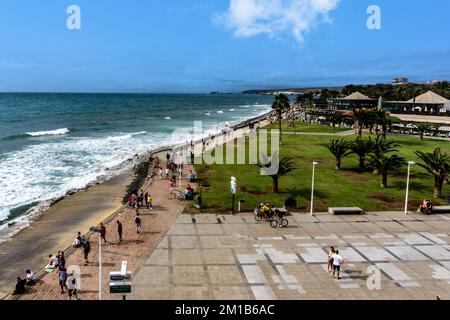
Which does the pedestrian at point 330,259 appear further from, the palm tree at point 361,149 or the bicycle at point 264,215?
the palm tree at point 361,149

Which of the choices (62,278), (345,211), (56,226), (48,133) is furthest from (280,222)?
(48,133)

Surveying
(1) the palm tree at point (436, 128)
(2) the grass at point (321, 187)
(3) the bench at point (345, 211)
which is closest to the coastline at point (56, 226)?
(2) the grass at point (321, 187)

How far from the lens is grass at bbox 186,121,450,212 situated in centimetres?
2605

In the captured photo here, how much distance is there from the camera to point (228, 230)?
20734 millimetres

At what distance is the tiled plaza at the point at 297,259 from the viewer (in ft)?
47.8

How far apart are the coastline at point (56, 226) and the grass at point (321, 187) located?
6.42m

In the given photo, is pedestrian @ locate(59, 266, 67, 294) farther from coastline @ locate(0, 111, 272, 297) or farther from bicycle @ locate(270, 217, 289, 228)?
bicycle @ locate(270, 217, 289, 228)

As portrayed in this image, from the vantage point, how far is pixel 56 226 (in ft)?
77.9

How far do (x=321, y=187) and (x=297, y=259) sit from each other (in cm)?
1373

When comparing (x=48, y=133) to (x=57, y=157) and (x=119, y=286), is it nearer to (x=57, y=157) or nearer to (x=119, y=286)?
→ (x=57, y=157)
